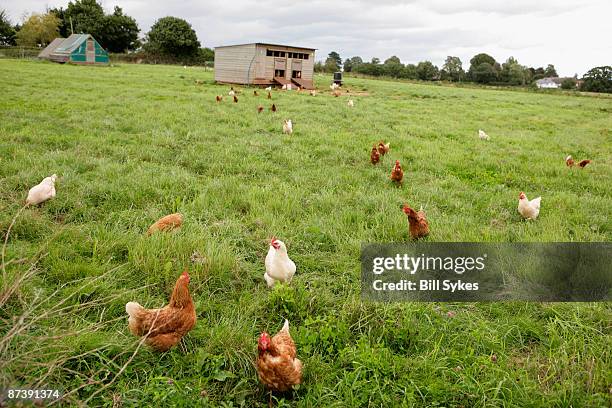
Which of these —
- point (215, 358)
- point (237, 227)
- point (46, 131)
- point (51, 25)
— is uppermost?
point (51, 25)

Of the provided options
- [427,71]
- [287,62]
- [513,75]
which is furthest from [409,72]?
[287,62]

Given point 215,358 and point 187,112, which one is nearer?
point 215,358

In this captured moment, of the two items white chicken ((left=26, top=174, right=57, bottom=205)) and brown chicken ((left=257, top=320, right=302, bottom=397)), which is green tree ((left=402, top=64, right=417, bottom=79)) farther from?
brown chicken ((left=257, top=320, right=302, bottom=397))

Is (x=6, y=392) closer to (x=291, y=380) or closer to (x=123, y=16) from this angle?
(x=291, y=380)

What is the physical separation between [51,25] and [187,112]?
62.1 m

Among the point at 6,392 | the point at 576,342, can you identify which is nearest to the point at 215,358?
the point at 6,392

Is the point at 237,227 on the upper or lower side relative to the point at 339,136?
lower

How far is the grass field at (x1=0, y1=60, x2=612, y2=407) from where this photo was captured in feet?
7.72

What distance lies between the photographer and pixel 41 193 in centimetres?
453

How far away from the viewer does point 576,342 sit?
2.76m

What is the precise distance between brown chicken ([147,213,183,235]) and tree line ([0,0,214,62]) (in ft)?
201

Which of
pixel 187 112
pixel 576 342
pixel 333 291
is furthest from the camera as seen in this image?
pixel 187 112

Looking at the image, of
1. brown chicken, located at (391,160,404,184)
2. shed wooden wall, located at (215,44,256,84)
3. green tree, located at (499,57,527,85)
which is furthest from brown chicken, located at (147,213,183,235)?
green tree, located at (499,57,527,85)

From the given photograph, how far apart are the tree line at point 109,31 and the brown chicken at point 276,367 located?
63.4m
